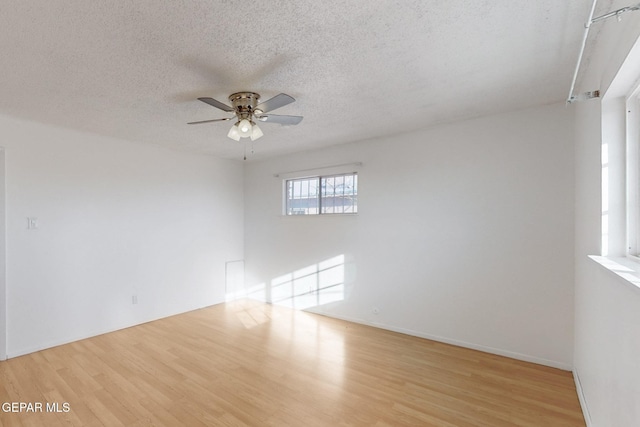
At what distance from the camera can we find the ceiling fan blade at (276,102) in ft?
6.66

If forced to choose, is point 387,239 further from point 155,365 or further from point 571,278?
point 155,365

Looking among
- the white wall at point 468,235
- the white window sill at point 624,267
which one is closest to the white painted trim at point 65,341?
the white wall at point 468,235

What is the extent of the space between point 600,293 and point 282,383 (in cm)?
230

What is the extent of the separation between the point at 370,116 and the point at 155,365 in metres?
3.23

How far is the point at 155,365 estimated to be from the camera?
2.78 m

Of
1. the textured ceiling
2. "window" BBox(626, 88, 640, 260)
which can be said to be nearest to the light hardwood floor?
"window" BBox(626, 88, 640, 260)

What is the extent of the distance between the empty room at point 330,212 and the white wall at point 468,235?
0.02 m

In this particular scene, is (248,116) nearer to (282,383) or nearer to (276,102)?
(276,102)

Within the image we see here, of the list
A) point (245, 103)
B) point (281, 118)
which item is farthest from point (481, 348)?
point (245, 103)

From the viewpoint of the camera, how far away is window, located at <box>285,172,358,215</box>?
4148 millimetres

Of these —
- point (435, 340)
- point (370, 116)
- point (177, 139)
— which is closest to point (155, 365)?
point (177, 139)

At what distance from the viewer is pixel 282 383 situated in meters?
2.47

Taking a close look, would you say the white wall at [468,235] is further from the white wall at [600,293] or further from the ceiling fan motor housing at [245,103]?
the ceiling fan motor housing at [245,103]

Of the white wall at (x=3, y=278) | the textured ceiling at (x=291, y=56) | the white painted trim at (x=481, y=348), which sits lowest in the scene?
the white painted trim at (x=481, y=348)
